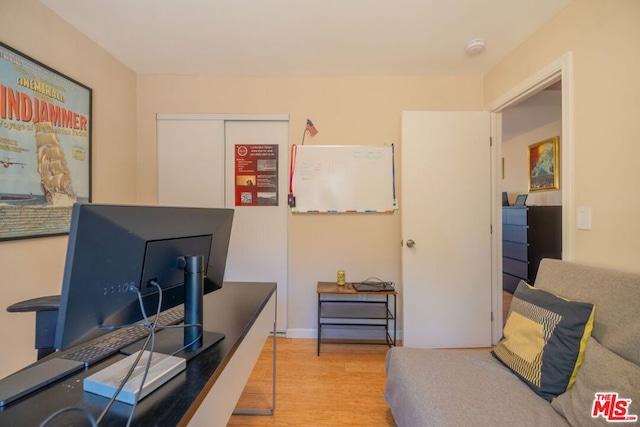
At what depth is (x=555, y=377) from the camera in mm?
1147

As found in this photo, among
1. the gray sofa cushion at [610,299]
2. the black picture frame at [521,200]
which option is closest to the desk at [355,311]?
the gray sofa cushion at [610,299]

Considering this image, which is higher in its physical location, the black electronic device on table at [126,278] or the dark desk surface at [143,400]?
the black electronic device on table at [126,278]

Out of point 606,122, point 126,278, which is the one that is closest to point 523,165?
point 606,122

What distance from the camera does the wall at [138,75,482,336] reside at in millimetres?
2605

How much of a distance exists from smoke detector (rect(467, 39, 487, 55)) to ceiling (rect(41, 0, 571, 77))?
1.6 inches

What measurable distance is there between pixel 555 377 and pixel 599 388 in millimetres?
152

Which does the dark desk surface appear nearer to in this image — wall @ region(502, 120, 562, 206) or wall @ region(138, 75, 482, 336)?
wall @ region(138, 75, 482, 336)

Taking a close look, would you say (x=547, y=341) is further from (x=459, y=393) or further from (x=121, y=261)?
(x=121, y=261)

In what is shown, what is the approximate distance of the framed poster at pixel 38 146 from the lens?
1.52 metres

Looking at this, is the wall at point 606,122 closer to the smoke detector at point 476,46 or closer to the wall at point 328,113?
the smoke detector at point 476,46

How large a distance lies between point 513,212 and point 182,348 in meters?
4.14

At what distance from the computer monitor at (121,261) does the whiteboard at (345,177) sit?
1720mm

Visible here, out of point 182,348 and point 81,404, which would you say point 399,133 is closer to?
point 182,348

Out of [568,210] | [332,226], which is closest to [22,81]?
[332,226]
